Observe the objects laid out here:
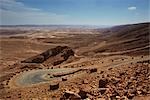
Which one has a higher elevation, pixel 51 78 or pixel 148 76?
pixel 148 76

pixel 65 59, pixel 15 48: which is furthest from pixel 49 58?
pixel 15 48

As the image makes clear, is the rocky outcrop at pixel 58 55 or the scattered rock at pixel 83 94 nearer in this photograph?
the scattered rock at pixel 83 94

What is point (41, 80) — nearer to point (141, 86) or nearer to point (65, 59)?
point (141, 86)

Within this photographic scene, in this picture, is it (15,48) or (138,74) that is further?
(15,48)

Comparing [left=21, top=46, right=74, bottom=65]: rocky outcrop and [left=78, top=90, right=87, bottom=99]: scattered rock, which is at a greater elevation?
[left=78, top=90, right=87, bottom=99]: scattered rock

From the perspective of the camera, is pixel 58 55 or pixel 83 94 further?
pixel 58 55

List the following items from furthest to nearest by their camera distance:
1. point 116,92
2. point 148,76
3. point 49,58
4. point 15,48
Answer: point 15,48 < point 49,58 < point 148,76 < point 116,92

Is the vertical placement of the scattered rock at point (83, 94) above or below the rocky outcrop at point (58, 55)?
above

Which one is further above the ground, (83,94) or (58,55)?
(83,94)

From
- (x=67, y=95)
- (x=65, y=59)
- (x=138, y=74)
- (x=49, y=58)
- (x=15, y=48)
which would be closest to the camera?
(x=67, y=95)

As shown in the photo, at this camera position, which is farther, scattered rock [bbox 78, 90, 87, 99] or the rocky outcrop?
the rocky outcrop

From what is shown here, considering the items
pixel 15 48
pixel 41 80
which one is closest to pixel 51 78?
pixel 41 80
